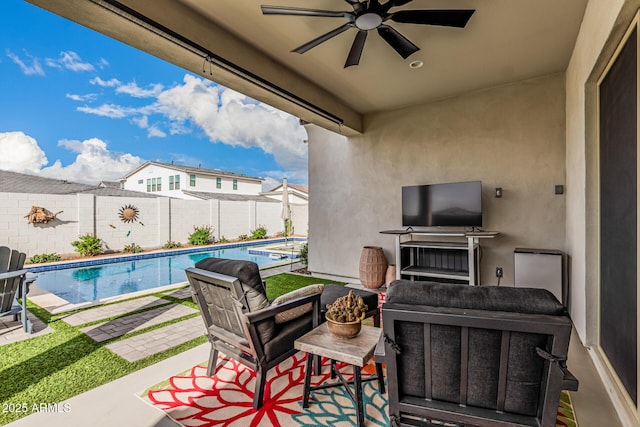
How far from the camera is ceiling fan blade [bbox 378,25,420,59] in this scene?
262 cm

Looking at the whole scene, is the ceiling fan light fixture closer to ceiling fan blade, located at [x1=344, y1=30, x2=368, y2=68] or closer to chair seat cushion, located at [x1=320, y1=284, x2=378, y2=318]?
ceiling fan blade, located at [x1=344, y1=30, x2=368, y2=68]

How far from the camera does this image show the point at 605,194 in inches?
95.6

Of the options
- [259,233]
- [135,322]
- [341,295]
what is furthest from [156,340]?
[259,233]

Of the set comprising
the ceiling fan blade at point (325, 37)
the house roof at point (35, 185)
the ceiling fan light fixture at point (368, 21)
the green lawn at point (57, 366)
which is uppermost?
the ceiling fan light fixture at point (368, 21)

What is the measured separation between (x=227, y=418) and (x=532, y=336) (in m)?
1.83

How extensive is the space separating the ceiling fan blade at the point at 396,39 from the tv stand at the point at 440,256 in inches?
100

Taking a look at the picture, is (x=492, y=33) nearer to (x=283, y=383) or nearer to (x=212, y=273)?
(x=212, y=273)

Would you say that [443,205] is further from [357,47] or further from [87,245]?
[87,245]

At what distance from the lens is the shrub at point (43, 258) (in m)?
7.89

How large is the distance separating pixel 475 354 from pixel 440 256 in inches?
155

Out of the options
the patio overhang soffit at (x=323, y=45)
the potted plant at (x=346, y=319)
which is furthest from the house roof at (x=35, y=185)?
the potted plant at (x=346, y=319)

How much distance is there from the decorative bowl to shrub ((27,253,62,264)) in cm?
968

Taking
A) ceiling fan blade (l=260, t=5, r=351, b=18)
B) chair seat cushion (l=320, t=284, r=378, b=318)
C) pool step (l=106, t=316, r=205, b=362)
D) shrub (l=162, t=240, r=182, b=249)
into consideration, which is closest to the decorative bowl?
chair seat cushion (l=320, t=284, r=378, b=318)

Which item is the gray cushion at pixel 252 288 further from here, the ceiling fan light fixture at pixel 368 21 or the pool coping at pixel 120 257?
the pool coping at pixel 120 257
